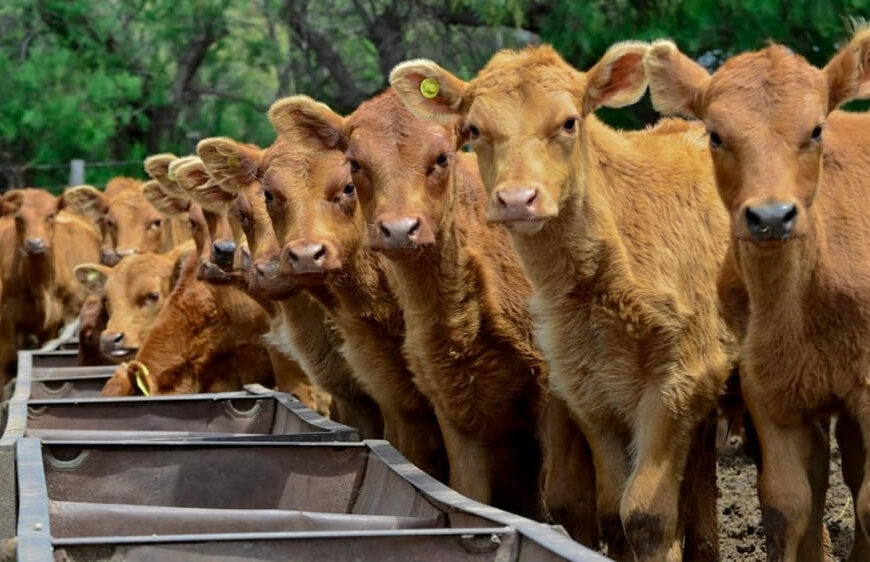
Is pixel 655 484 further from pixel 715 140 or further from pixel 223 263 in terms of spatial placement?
pixel 223 263

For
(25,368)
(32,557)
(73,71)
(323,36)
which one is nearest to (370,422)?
(25,368)

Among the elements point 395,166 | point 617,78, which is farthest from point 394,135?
point 617,78

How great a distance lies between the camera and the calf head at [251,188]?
863 cm

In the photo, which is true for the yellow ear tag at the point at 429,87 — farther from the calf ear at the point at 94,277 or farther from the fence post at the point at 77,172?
the fence post at the point at 77,172

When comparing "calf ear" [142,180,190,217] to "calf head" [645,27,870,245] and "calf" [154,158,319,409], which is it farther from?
"calf head" [645,27,870,245]

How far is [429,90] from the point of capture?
7.19 metres

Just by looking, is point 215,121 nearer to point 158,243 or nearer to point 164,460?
point 158,243

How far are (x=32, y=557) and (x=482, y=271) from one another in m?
3.82

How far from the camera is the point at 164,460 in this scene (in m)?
6.51

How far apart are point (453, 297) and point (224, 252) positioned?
9.62 ft

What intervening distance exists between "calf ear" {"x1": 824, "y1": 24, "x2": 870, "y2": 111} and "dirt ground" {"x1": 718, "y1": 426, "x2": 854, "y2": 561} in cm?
251

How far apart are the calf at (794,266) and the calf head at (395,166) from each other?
1.42 metres

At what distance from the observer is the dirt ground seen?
8.09 meters

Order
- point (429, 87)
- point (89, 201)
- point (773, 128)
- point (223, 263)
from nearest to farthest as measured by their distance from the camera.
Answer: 1. point (773, 128)
2. point (429, 87)
3. point (223, 263)
4. point (89, 201)
